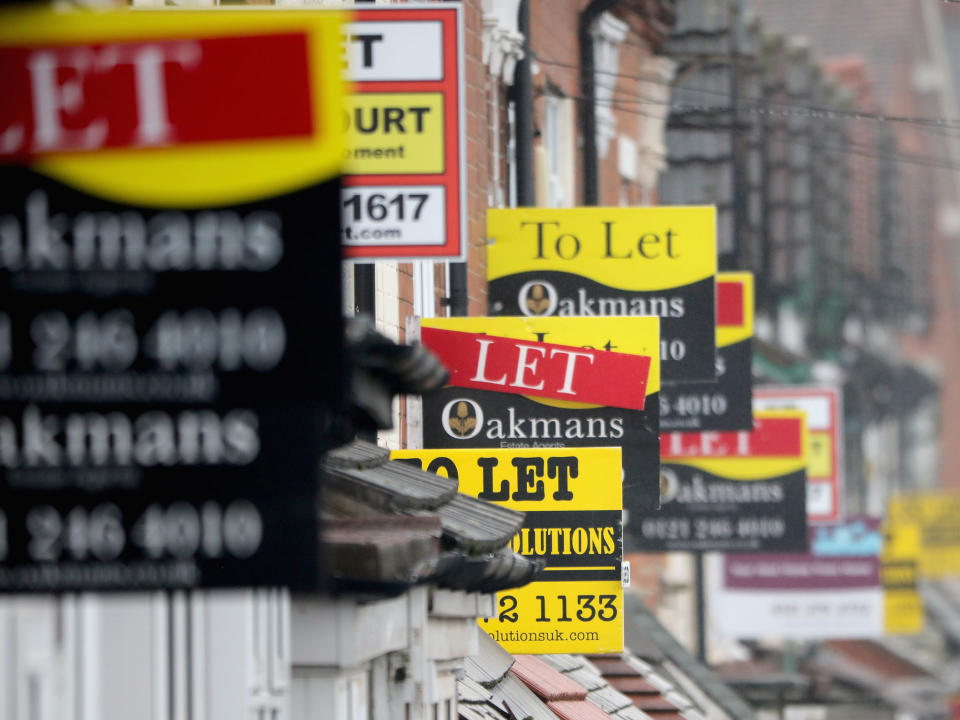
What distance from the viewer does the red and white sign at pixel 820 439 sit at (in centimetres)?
2438

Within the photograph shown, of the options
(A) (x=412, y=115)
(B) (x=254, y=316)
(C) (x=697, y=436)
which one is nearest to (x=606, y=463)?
(A) (x=412, y=115)

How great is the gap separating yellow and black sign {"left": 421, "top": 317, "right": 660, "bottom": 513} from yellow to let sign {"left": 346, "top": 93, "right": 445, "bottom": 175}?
204 centimetres

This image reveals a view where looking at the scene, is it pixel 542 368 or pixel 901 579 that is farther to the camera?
pixel 901 579

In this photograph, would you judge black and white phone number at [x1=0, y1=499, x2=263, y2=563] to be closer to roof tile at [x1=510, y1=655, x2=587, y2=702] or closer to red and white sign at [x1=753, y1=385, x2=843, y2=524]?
roof tile at [x1=510, y1=655, x2=587, y2=702]

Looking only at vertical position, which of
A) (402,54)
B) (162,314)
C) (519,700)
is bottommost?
(519,700)

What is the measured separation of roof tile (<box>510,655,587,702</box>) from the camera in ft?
40.2

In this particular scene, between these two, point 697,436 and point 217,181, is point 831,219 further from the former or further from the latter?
point 217,181

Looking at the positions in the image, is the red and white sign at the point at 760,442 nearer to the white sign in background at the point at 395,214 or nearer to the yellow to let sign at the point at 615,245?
the yellow to let sign at the point at 615,245

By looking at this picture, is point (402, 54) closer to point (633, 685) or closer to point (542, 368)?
point (542, 368)

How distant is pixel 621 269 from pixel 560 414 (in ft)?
7.64

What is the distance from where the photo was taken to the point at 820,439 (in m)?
24.4

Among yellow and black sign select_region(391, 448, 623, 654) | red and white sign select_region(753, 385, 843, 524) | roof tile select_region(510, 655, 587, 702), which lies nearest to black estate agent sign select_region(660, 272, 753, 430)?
roof tile select_region(510, 655, 587, 702)

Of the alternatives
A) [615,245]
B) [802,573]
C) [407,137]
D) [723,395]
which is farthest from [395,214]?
[802,573]

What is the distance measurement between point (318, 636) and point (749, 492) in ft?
41.8
